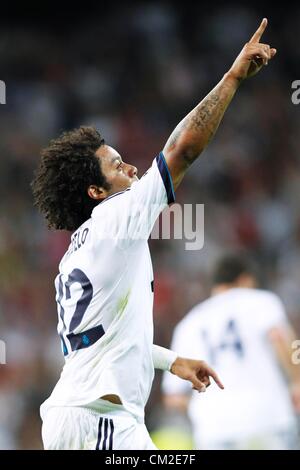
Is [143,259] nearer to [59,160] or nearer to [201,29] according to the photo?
[59,160]

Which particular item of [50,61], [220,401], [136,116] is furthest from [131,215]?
[50,61]

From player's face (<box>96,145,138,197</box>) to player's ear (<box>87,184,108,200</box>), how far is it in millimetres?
25

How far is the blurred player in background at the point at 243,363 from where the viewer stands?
23.0 ft

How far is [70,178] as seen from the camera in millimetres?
4242

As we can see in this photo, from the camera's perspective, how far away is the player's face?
4227 mm

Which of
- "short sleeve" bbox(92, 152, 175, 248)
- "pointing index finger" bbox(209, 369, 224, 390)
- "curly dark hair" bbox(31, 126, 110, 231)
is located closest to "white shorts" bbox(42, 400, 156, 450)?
"pointing index finger" bbox(209, 369, 224, 390)

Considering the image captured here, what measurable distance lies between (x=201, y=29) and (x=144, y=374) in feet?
33.4

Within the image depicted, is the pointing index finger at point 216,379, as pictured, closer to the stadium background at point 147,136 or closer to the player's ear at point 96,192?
the player's ear at point 96,192

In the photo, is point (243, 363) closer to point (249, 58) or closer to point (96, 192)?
point (96, 192)

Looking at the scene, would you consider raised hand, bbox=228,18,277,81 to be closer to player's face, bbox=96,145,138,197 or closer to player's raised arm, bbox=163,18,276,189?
player's raised arm, bbox=163,18,276,189

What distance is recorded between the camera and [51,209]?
14.3 feet

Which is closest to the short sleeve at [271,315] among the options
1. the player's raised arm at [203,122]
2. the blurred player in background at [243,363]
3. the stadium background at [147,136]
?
the blurred player in background at [243,363]

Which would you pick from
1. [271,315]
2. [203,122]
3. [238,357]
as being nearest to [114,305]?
[203,122]

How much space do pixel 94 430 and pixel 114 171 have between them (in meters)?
1.25
